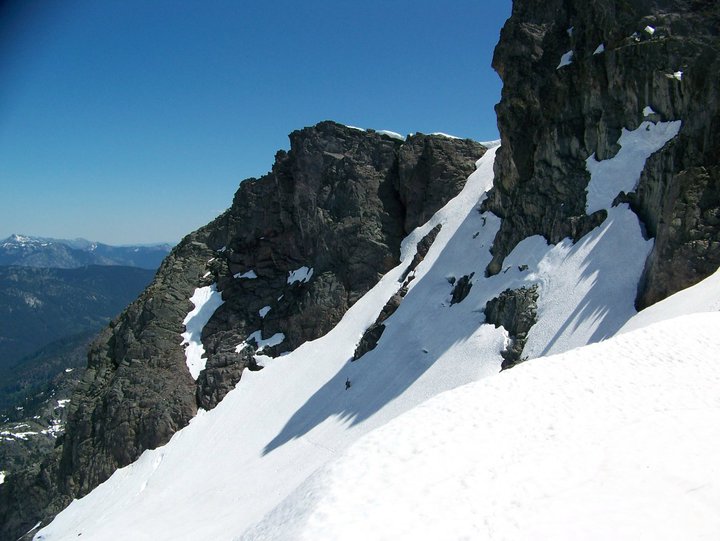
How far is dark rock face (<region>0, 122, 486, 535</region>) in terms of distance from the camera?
1775 inches

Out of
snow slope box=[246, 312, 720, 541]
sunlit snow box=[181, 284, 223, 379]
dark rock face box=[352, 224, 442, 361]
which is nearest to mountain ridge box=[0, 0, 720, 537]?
dark rock face box=[352, 224, 442, 361]

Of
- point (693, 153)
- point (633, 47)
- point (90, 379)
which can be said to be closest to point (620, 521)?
point (693, 153)

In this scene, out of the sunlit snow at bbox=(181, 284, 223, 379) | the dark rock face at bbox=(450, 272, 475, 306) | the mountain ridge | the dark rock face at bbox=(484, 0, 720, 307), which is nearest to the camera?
the dark rock face at bbox=(484, 0, 720, 307)

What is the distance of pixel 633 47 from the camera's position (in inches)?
1210

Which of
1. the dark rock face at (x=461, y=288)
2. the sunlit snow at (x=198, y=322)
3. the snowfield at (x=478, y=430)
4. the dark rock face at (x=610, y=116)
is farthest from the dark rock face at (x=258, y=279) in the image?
the dark rock face at (x=461, y=288)

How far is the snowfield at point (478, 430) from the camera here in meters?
7.79

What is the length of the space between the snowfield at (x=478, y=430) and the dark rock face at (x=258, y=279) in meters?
4.19

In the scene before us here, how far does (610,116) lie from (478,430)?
96.0 ft

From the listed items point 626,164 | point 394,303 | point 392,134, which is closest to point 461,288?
point 394,303

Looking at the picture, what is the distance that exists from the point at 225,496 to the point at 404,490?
2531cm

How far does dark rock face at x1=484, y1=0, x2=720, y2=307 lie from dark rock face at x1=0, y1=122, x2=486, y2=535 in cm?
1217

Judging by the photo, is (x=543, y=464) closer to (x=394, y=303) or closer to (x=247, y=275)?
(x=394, y=303)

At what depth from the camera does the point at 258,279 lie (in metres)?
56.9

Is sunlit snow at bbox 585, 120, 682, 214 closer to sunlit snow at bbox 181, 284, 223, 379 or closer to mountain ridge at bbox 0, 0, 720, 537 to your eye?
mountain ridge at bbox 0, 0, 720, 537
